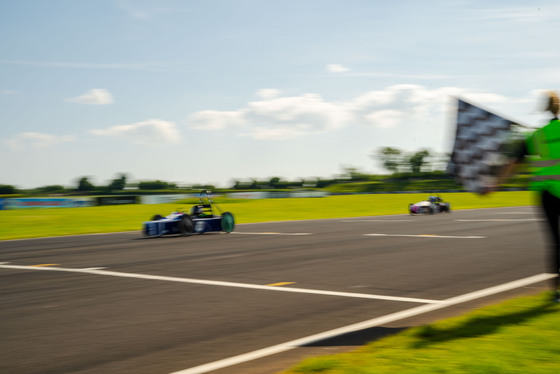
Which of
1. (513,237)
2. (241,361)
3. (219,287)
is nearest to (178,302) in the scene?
(219,287)

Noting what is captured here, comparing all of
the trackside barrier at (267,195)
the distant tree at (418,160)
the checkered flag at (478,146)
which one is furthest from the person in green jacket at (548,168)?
the distant tree at (418,160)

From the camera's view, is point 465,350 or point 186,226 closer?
point 465,350

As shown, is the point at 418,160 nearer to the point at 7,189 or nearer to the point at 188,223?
the point at 7,189

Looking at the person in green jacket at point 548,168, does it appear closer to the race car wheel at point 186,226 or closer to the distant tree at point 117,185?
the race car wheel at point 186,226

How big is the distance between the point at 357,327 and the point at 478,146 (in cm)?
231

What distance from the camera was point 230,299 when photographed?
23.5 ft

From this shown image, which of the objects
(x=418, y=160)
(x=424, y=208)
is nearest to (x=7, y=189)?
(x=424, y=208)

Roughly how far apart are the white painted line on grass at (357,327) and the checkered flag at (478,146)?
4.44 ft

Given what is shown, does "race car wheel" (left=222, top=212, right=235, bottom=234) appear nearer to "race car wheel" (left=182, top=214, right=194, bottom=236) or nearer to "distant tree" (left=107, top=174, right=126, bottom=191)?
"race car wheel" (left=182, top=214, right=194, bottom=236)

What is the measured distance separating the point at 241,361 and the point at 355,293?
3.17 meters

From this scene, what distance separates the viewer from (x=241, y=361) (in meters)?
4.47

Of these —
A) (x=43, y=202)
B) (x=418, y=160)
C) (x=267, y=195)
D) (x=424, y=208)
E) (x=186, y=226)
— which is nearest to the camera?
(x=186, y=226)

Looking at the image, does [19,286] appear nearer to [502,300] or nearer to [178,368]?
[178,368]

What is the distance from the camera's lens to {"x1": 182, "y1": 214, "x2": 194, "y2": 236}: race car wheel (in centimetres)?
1878
